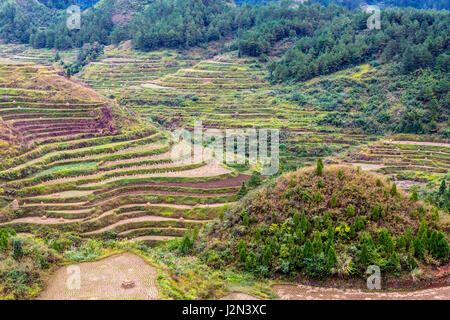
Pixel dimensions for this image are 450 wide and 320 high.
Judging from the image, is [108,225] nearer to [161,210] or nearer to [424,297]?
[161,210]

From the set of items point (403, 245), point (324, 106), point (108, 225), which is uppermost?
point (324, 106)

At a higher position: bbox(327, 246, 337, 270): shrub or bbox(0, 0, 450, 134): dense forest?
bbox(0, 0, 450, 134): dense forest

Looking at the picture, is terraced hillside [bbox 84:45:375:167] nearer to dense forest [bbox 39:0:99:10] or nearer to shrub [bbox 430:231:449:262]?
shrub [bbox 430:231:449:262]

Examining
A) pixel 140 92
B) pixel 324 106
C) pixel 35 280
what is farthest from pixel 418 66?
pixel 35 280

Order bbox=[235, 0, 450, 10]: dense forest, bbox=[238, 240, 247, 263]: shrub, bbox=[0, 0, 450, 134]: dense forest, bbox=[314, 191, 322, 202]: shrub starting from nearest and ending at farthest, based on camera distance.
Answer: bbox=[238, 240, 247, 263]: shrub < bbox=[314, 191, 322, 202]: shrub < bbox=[0, 0, 450, 134]: dense forest < bbox=[235, 0, 450, 10]: dense forest

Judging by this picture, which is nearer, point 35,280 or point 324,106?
point 35,280

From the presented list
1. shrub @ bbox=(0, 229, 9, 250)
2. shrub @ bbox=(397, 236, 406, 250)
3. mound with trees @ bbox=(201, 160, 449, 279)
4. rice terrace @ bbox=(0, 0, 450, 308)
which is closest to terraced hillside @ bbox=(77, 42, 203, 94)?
rice terrace @ bbox=(0, 0, 450, 308)
